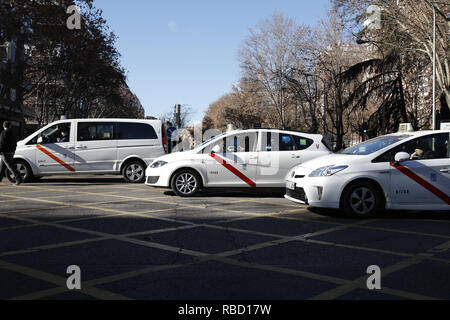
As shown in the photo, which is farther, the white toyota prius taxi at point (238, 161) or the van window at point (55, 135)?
the van window at point (55, 135)

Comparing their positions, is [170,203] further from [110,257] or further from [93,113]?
[93,113]

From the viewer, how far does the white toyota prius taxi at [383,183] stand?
7789 millimetres

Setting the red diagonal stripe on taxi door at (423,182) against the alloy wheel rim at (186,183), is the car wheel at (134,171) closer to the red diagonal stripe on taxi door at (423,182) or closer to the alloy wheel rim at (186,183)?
the alloy wheel rim at (186,183)

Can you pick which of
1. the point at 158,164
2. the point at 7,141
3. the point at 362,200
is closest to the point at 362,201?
the point at 362,200

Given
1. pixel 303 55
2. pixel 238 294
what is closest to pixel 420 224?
pixel 238 294

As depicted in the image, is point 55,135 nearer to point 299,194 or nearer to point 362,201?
point 299,194

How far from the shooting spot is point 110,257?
5223 mm

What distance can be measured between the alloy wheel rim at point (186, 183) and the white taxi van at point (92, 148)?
390 cm

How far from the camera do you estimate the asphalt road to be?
4.11 m

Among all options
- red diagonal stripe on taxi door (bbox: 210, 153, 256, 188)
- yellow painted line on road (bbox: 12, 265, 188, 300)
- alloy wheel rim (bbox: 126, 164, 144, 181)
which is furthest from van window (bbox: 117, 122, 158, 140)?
yellow painted line on road (bbox: 12, 265, 188, 300)

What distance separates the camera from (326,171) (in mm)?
7906

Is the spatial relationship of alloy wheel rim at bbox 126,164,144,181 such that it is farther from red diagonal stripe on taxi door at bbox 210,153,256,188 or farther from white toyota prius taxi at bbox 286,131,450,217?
white toyota prius taxi at bbox 286,131,450,217

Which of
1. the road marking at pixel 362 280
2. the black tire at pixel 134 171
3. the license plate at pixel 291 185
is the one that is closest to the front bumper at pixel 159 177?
the license plate at pixel 291 185

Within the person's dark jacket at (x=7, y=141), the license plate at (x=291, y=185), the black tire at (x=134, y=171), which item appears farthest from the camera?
the black tire at (x=134, y=171)
